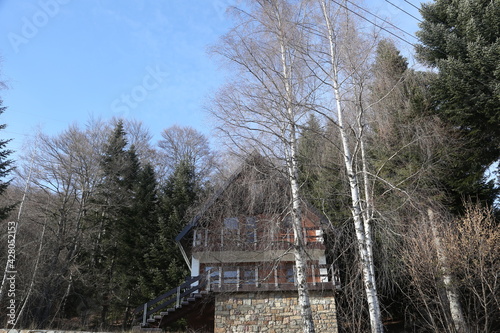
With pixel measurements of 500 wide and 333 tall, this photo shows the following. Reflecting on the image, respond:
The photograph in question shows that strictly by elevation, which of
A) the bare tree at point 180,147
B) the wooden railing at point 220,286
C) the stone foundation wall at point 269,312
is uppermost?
the bare tree at point 180,147

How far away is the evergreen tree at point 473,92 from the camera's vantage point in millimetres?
10789

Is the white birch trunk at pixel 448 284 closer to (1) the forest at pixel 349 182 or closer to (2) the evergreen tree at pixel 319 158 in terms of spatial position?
(1) the forest at pixel 349 182

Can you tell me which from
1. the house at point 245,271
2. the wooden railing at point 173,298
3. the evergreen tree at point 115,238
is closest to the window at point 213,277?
the house at point 245,271

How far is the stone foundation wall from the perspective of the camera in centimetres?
1216

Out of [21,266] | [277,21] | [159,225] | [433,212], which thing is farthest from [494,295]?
[21,266]

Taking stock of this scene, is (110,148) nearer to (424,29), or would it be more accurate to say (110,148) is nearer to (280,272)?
(280,272)

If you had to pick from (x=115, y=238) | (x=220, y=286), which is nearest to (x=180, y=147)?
(x=115, y=238)

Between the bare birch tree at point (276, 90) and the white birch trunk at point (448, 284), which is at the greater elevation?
the bare birch tree at point (276, 90)

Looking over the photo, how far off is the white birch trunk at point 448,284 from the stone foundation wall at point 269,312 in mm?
4261

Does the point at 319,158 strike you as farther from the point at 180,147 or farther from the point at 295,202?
the point at 180,147

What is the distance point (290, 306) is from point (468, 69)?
410 inches

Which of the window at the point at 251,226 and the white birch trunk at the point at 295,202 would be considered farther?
the window at the point at 251,226

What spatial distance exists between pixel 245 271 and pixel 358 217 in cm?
820
